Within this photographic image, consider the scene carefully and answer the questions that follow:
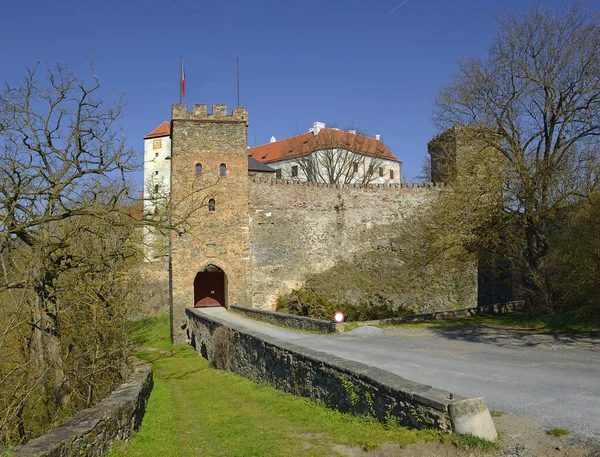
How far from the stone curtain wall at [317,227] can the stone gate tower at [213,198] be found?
1.41 meters

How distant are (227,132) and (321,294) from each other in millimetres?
9373

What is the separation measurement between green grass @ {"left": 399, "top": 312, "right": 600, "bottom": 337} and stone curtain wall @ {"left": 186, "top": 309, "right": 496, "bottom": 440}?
22.7 ft

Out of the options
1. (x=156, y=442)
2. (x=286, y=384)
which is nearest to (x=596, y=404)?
(x=286, y=384)

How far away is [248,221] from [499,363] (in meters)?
17.6

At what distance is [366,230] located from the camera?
30422 millimetres

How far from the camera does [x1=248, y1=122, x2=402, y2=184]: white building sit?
166 feet

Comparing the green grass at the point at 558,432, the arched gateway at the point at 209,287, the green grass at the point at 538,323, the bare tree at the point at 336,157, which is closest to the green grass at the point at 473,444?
the green grass at the point at 558,432

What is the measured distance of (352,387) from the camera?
7.52 m

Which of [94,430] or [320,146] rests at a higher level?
[320,146]

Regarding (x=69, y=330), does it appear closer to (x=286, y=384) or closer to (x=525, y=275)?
(x=286, y=384)

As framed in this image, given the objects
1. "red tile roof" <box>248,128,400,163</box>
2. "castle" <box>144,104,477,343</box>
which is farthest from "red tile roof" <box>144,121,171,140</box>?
"castle" <box>144,104,477,343</box>

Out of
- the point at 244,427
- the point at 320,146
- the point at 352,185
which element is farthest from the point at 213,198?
the point at 320,146

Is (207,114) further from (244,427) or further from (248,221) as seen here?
(244,427)

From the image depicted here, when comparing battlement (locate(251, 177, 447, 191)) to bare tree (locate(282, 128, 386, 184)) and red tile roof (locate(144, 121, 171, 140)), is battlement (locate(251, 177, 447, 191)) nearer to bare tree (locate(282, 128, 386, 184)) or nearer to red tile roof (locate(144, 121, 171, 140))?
bare tree (locate(282, 128, 386, 184))
